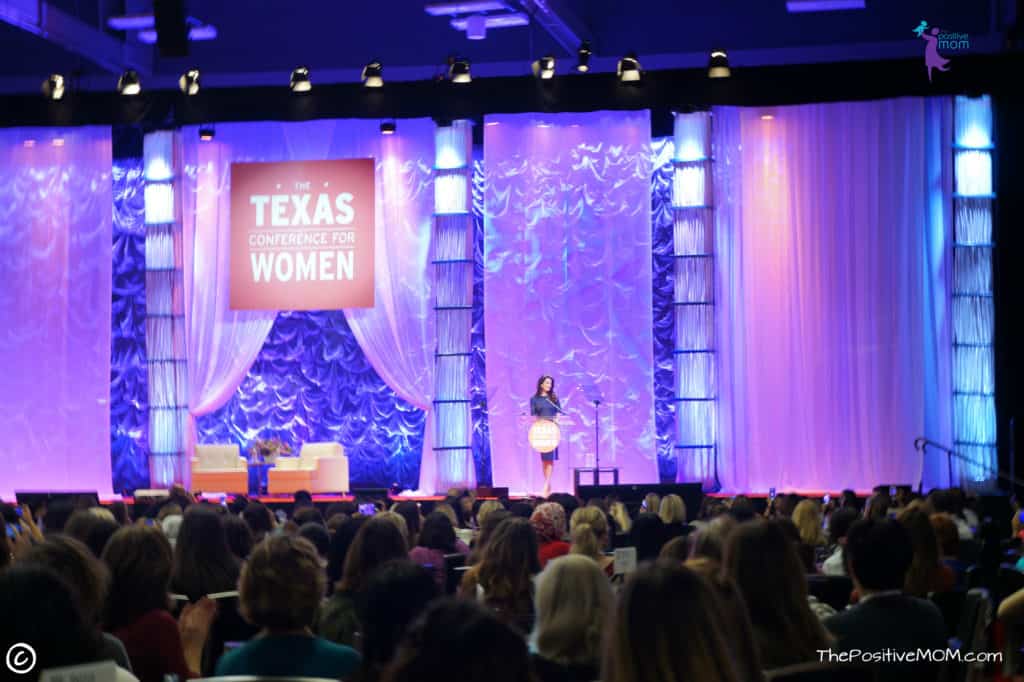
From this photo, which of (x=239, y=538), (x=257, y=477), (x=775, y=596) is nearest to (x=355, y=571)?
(x=239, y=538)

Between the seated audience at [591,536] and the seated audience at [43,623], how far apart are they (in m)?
2.68

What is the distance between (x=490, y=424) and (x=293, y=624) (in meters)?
12.3

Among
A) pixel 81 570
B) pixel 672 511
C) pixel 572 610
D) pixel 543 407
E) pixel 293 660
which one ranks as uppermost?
pixel 543 407

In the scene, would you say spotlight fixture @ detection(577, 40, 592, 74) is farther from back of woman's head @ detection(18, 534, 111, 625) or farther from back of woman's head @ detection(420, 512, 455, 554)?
back of woman's head @ detection(18, 534, 111, 625)

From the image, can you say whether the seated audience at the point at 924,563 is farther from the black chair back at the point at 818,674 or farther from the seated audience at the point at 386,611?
the seated audience at the point at 386,611

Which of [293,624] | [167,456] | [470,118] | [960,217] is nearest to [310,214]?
[470,118]

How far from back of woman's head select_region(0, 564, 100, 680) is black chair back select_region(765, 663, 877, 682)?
1.41 meters

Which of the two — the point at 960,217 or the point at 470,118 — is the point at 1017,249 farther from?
the point at 470,118

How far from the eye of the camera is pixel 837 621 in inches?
143

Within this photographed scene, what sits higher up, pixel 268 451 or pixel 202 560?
pixel 202 560

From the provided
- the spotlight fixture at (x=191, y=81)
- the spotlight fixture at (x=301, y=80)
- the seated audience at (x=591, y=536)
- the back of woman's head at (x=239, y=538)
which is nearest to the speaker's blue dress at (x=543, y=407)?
the spotlight fixture at (x=301, y=80)

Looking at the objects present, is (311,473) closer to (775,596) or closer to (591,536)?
(591,536)

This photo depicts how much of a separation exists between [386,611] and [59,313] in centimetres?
1455

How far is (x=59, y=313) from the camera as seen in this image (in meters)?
16.5
